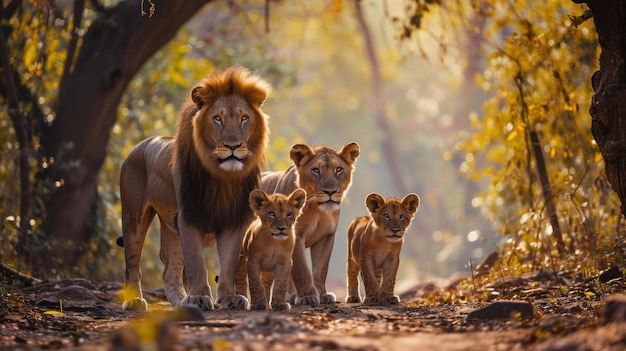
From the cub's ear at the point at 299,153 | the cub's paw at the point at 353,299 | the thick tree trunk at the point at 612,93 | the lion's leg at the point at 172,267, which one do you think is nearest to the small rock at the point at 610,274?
the thick tree trunk at the point at 612,93

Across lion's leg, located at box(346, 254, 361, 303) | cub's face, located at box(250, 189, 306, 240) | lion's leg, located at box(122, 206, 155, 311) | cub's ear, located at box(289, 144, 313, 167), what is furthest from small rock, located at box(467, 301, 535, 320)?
lion's leg, located at box(122, 206, 155, 311)

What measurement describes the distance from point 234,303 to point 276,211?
22.9 inches

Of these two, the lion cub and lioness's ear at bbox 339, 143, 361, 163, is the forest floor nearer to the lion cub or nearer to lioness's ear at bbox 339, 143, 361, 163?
the lion cub

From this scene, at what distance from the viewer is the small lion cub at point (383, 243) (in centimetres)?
678

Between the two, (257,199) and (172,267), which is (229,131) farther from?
(172,267)

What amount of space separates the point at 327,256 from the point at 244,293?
2.17ft

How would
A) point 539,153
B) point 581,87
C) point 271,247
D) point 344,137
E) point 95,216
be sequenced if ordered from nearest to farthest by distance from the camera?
point 271,247 < point 539,153 < point 95,216 < point 581,87 < point 344,137

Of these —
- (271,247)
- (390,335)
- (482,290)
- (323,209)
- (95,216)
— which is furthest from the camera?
(95,216)

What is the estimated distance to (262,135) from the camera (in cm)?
623

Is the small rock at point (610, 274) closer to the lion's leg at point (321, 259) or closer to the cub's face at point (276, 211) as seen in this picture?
the lion's leg at point (321, 259)

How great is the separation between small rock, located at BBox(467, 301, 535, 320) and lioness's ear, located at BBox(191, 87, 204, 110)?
209 cm

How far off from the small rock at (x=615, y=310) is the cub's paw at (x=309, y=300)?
9.06 feet

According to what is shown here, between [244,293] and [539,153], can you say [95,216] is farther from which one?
[539,153]

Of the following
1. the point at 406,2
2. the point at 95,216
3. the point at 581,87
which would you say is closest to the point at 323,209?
the point at 406,2
